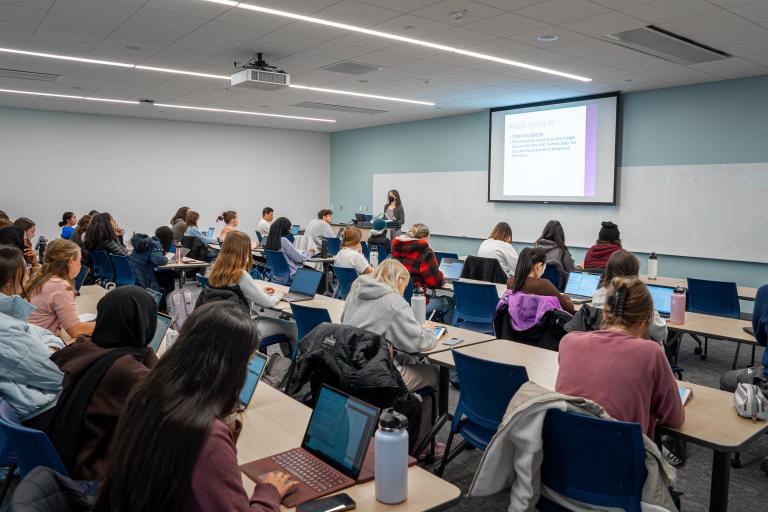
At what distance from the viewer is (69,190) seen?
36.7 ft

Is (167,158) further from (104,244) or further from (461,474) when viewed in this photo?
(461,474)

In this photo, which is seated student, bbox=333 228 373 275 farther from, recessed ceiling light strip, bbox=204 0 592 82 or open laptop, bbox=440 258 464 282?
recessed ceiling light strip, bbox=204 0 592 82

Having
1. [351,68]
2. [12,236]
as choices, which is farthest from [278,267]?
[12,236]

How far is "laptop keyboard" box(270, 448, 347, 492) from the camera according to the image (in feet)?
5.87

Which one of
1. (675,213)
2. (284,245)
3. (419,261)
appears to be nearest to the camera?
(419,261)

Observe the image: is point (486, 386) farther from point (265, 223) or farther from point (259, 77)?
point (265, 223)

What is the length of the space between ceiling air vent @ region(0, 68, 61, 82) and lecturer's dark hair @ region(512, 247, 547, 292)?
22.7ft

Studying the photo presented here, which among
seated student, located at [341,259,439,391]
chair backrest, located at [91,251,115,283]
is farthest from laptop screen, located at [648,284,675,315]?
chair backrest, located at [91,251,115,283]

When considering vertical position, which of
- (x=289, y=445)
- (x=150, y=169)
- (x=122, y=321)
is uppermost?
(x=150, y=169)

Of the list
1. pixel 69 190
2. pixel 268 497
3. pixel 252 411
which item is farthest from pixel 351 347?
pixel 69 190

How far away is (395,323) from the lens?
10.7 feet

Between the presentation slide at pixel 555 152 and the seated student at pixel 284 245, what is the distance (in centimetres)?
418

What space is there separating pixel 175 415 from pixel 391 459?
660mm

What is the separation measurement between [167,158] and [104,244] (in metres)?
6.09
